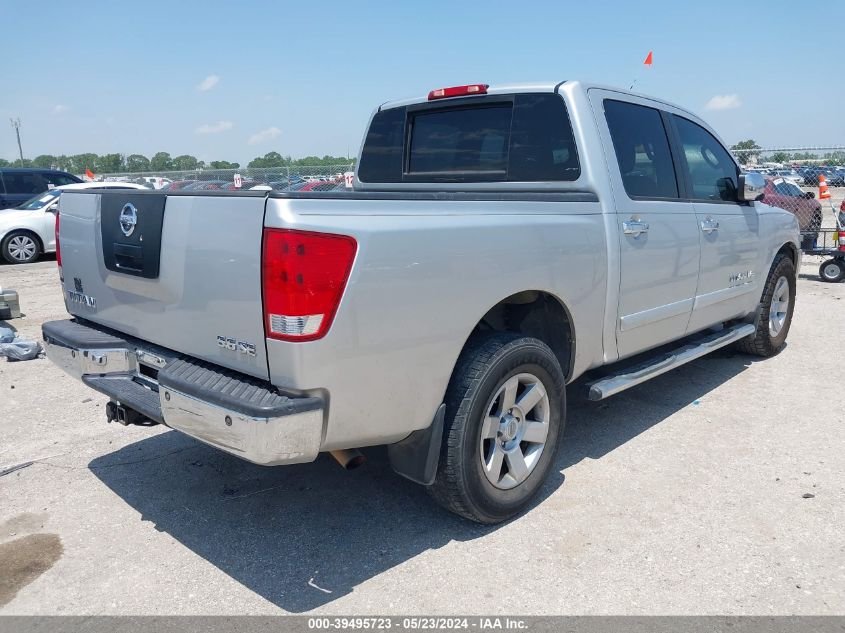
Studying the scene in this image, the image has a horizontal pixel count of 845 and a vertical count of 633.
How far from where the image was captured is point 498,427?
10.6 ft

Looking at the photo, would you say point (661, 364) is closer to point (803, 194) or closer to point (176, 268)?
point (176, 268)

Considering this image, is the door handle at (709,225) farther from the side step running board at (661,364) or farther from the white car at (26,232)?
the white car at (26,232)

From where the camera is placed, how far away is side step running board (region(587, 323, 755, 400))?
3846 mm

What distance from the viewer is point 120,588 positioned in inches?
113

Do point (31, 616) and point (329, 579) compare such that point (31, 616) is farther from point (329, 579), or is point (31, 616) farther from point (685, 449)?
point (685, 449)

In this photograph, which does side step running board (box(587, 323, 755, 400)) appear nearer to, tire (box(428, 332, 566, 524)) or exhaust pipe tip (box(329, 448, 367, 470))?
tire (box(428, 332, 566, 524))

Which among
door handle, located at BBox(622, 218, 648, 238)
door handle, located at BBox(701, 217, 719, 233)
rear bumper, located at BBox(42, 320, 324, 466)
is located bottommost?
rear bumper, located at BBox(42, 320, 324, 466)

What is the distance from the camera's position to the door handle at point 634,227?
12.5 feet

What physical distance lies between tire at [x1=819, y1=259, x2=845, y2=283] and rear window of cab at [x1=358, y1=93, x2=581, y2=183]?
8353 mm

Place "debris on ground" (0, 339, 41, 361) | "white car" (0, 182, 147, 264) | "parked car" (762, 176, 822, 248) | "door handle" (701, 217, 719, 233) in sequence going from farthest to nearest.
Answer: "white car" (0, 182, 147, 264) < "parked car" (762, 176, 822, 248) < "debris on ground" (0, 339, 41, 361) < "door handle" (701, 217, 719, 233)

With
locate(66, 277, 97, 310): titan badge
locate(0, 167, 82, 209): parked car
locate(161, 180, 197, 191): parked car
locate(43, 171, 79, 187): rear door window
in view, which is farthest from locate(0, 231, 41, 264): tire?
locate(66, 277, 97, 310): titan badge

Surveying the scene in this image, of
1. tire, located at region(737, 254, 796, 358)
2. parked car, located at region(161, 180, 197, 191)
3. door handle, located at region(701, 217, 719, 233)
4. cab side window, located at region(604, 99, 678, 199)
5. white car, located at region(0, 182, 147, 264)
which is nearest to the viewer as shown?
parked car, located at region(161, 180, 197, 191)

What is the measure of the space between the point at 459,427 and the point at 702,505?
1458 millimetres

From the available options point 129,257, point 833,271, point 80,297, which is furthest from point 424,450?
point 833,271
